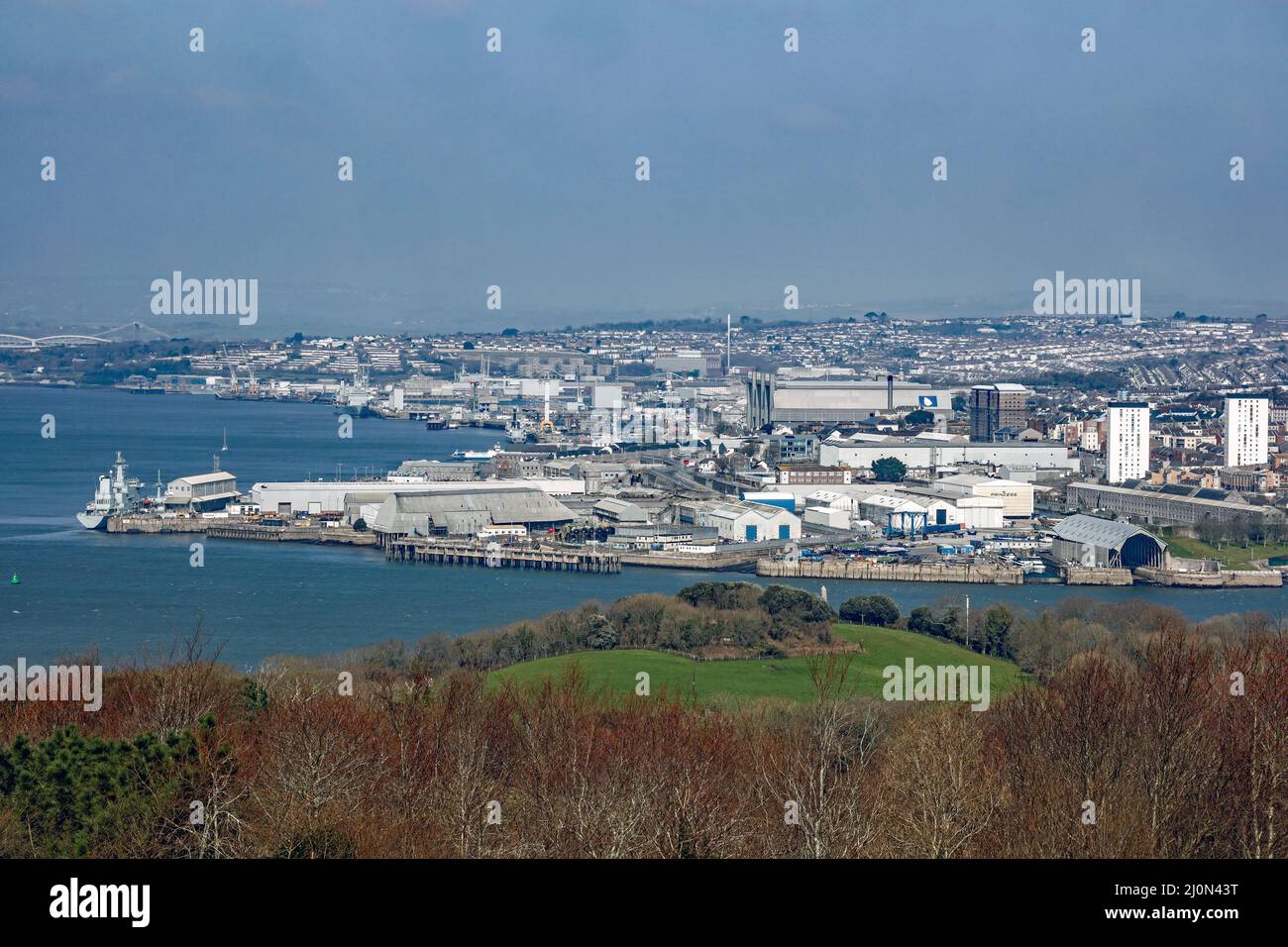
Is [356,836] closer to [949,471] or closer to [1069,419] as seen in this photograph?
[949,471]

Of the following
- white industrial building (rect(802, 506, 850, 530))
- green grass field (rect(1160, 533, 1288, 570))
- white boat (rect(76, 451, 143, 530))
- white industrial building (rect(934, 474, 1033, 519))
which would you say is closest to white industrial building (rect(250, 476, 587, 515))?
white boat (rect(76, 451, 143, 530))

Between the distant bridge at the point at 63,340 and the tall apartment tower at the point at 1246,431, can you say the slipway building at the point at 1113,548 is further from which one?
the distant bridge at the point at 63,340

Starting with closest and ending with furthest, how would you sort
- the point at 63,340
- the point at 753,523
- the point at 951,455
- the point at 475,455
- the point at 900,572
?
the point at 900,572 < the point at 753,523 < the point at 951,455 < the point at 475,455 < the point at 63,340

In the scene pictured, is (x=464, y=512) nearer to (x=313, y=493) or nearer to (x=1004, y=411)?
(x=313, y=493)

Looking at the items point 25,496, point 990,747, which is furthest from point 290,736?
point 25,496

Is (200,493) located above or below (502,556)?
Answer: above

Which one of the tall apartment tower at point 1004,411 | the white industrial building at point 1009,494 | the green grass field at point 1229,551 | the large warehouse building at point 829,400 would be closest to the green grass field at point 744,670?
the green grass field at point 1229,551

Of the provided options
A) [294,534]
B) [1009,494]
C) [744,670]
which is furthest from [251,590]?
[1009,494]
